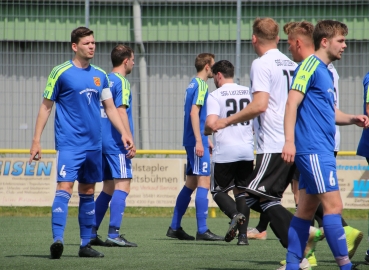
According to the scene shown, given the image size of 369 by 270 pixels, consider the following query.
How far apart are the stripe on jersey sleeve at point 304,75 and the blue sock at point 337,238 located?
90 cm

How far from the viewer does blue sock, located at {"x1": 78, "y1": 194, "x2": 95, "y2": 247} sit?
7.25 metres

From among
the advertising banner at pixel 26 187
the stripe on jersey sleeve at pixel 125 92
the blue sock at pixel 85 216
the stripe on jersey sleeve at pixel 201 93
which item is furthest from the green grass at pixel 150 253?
the advertising banner at pixel 26 187

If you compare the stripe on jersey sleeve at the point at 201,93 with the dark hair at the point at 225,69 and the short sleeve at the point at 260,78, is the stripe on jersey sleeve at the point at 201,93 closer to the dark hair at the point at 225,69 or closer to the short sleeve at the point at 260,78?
the dark hair at the point at 225,69

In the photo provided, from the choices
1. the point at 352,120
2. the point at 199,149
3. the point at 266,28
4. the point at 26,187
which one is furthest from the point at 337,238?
the point at 26,187

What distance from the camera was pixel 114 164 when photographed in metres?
8.73

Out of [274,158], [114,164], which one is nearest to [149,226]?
[114,164]

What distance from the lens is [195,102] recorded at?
382 inches

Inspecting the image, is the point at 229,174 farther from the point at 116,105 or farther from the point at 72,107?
the point at 72,107

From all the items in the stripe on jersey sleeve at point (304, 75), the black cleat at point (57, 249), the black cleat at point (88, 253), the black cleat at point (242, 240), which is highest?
the stripe on jersey sleeve at point (304, 75)

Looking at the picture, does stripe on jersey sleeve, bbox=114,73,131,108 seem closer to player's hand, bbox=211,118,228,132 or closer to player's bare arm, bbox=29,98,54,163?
player's bare arm, bbox=29,98,54,163

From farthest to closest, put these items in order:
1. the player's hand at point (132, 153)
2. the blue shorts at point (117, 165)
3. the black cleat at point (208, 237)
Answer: the black cleat at point (208, 237), the blue shorts at point (117, 165), the player's hand at point (132, 153)

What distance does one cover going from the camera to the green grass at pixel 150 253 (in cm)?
660

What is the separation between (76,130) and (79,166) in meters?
0.33

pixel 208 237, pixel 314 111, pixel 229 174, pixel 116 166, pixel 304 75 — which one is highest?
pixel 304 75
